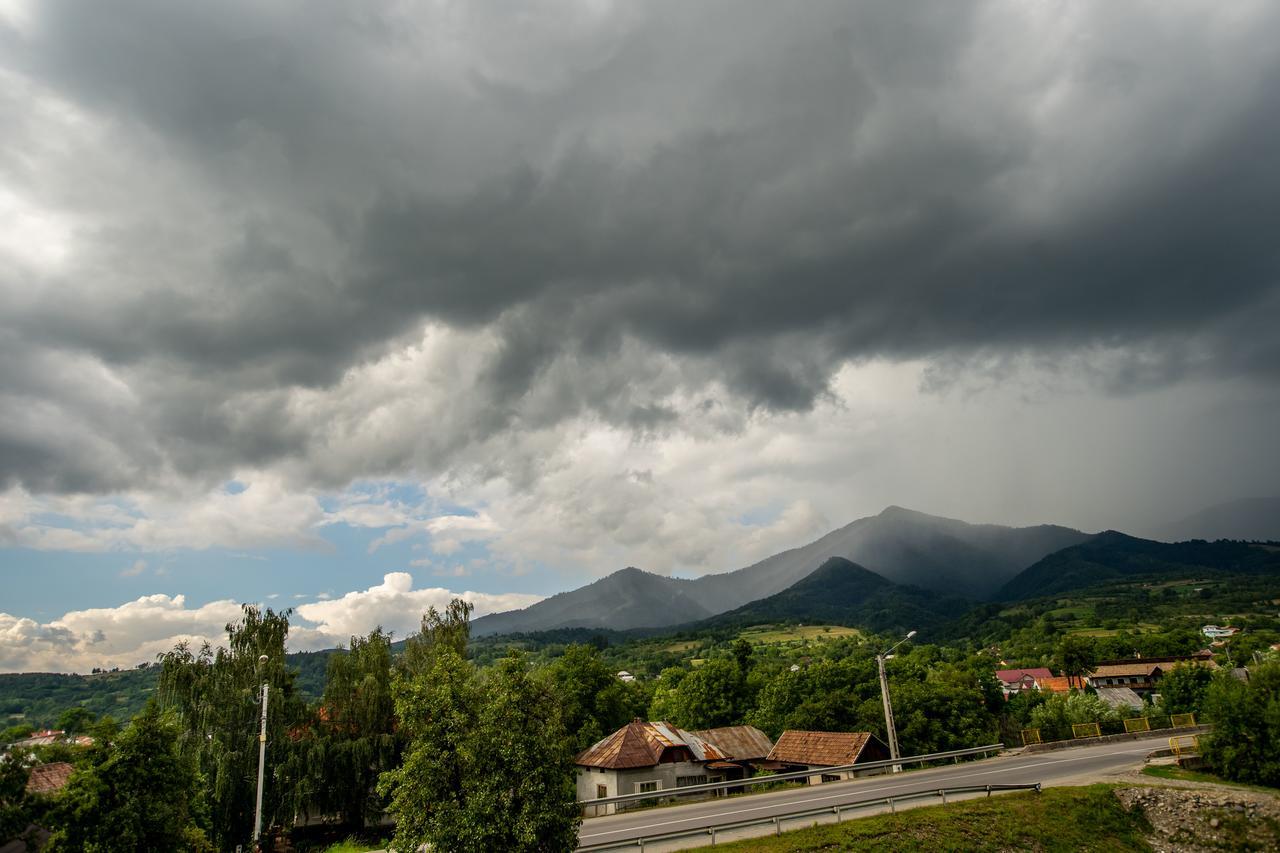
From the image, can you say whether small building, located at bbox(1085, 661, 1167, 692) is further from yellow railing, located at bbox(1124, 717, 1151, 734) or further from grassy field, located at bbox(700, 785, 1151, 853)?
grassy field, located at bbox(700, 785, 1151, 853)

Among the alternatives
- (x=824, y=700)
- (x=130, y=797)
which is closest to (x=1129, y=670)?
(x=824, y=700)

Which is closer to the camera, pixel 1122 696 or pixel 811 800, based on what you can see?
pixel 811 800

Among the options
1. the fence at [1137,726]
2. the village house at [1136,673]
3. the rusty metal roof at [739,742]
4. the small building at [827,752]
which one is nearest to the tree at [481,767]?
the small building at [827,752]

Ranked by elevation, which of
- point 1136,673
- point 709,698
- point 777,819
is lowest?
point 1136,673

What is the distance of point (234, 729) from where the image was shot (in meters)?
39.5

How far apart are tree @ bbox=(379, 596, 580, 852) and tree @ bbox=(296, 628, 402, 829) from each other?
895 inches

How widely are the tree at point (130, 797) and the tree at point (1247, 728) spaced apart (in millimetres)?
52682

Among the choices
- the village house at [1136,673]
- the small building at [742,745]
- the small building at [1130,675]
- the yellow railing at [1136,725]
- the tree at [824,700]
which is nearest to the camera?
the small building at [742,745]

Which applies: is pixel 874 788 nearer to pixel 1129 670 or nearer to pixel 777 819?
pixel 777 819

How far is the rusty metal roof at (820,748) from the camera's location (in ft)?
164

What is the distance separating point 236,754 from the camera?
125 ft

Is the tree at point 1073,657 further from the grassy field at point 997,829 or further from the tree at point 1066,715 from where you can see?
the grassy field at point 997,829

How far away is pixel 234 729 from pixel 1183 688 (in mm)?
A: 97085

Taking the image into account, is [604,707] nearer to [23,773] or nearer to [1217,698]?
[1217,698]
